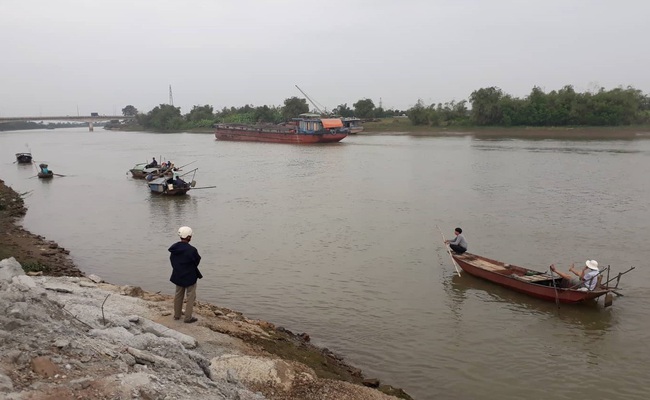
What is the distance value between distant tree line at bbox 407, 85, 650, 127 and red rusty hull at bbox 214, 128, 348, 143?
28007 mm

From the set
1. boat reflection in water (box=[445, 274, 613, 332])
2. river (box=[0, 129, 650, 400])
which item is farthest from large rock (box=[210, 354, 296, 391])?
boat reflection in water (box=[445, 274, 613, 332])

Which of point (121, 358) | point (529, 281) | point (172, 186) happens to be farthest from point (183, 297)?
point (172, 186)

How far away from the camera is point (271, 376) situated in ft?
23.2

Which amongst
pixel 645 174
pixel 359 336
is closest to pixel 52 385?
pixel 359 336

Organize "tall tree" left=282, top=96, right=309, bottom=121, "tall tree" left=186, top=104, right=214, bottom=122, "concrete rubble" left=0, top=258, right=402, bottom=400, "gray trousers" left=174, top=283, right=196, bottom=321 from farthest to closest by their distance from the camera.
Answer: "tall tree" left=186, top=104, right=214, bottom=122 < "tall tree" left=282, top=96, right=309, bottom=121 < "gray trousers" left=174, top=283, right=196, bottom=321 < "concrete rubble" left=0, top=258, right=402, bottom=400

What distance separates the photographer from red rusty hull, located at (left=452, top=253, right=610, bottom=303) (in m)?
13.0

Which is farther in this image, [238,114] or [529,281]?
[238,114]

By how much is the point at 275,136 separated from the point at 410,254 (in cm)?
6660

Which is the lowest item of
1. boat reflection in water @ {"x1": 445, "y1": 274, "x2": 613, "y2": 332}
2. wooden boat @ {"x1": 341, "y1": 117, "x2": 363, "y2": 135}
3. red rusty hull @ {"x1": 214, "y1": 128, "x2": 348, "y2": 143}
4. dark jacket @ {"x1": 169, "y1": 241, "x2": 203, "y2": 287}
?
boat reflection in water @ {"x1": 445, "y1": 274, "x2": 613, "y2": 332}

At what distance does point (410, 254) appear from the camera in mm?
18531

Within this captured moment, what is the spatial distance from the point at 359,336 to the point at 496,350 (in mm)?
3107

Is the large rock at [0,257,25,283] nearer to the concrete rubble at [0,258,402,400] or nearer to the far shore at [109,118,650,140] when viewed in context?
the concrete rubble at [0,258,402,400]

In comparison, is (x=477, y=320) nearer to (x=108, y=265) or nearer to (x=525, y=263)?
(x=525, y=263)

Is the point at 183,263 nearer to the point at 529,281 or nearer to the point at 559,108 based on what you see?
the point at 529,281
